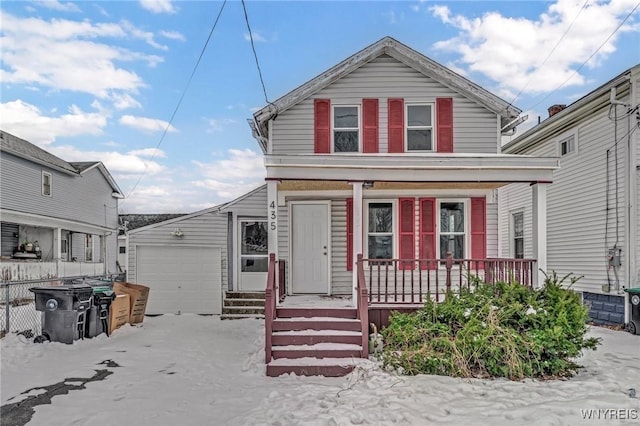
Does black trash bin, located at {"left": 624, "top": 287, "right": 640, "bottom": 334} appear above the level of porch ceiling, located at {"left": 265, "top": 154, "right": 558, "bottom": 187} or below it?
below

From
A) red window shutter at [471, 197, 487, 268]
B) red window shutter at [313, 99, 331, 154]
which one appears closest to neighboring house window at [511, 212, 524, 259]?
red window shutter at [471, 197, 487, 268]

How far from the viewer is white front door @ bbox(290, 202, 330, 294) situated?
9695 mm

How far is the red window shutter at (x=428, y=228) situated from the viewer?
9.58 meters

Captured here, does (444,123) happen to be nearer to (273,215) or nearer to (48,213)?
(273,215)

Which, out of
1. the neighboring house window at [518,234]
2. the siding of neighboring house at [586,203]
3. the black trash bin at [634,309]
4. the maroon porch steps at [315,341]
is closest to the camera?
the maroon porch steps at [315,341]

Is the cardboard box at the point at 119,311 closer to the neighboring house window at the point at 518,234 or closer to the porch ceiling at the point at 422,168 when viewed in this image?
the porch ceiling at the point at 422,168

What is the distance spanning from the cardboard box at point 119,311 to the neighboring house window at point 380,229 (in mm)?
5518

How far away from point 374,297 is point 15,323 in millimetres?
6943

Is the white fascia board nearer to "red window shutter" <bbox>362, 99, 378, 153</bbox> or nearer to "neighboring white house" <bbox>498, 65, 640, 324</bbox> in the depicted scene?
"red window shutter" <bbox>362, 99, 378, 153</bbox>

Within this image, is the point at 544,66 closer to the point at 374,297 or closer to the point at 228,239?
the point at 374,297

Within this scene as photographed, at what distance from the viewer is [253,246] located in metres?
12.0

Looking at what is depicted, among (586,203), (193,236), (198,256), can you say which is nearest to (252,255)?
(198,256)

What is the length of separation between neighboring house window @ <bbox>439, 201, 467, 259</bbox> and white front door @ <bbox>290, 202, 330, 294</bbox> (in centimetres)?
265

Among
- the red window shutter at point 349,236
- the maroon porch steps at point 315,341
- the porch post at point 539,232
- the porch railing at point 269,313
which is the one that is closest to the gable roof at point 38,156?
the red window shutter at point 349,236
